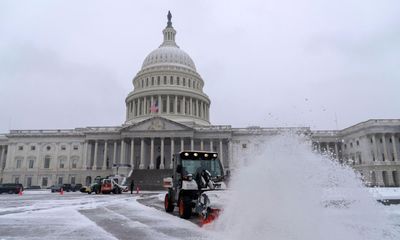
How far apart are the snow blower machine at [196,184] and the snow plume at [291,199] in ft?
2.98

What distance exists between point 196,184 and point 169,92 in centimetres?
6714

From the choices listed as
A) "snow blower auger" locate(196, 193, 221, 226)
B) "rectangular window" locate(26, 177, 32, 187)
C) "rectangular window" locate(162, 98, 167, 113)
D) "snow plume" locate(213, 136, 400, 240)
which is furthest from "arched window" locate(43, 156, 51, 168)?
"snow plume" locate(213, 136, 400, 240)

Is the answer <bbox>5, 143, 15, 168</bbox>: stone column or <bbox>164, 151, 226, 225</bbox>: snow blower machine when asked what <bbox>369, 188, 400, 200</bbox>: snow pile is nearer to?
→ <bbox>164, 151, 226, 225</bbox>: snow blower machine

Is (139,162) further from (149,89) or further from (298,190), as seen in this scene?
(298,190)

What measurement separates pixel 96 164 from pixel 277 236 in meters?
70.5

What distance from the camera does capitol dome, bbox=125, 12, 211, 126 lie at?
7819 centimetres

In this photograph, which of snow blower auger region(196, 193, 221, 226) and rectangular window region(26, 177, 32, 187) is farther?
rectangular window region(26, 177, 32, 187)

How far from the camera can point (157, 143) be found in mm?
71062

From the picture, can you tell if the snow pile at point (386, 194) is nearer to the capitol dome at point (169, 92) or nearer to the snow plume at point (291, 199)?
the snow plume at point (291, 199)

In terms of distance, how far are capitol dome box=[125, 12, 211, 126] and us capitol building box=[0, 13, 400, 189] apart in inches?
10.5

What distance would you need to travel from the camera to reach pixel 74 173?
72562mm

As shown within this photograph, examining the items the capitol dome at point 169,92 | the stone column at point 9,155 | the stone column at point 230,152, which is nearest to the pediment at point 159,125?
the capitol dome at point 169,92

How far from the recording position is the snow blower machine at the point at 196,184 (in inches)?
412

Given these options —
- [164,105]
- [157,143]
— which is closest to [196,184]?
[157,143]
